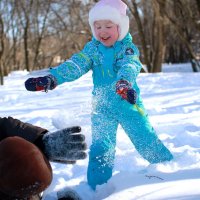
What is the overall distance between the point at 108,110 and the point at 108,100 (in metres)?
0.07

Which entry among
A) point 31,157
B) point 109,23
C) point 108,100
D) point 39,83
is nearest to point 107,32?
point 109,23

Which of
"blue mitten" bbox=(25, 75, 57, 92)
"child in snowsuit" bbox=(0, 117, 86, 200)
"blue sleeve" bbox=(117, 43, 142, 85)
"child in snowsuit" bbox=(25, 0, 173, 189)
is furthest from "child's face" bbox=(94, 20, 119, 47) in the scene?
"child in snowsuit" bbox=(0, 117, 86, 200)

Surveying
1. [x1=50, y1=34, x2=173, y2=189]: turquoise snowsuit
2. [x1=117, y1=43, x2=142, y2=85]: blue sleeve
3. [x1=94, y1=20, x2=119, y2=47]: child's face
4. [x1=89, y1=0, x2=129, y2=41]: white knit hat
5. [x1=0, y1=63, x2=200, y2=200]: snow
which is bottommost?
[x1=0, y1=63, x2=200, y2=200]: snow

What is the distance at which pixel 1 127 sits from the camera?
1951mm

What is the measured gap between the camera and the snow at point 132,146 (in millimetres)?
2135

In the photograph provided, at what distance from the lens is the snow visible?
2135 mm

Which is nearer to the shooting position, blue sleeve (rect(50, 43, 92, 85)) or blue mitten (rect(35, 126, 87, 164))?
blue mitten (rect(35, 126, 87, 164))

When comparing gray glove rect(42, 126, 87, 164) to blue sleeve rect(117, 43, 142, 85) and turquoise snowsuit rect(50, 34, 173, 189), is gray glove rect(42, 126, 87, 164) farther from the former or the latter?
turquoise snowsuit rect(50, 34, 173, 189)

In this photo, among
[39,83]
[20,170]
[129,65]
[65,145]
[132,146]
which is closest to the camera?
[20,170]

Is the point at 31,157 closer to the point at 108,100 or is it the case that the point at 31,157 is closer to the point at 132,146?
the point at 108,100

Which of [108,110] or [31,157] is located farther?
[108,110]

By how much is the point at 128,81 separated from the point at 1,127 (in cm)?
75

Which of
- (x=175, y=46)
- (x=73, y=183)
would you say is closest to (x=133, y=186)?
(x=73, y=183)

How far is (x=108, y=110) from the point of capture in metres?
2.63
